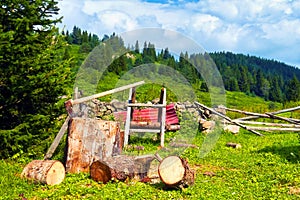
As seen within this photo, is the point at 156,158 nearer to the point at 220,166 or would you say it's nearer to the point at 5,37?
the point at 220,166

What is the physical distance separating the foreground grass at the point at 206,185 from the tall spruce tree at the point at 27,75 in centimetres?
109

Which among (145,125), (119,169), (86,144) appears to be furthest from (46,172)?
(145,125)

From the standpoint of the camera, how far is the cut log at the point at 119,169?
836 cm

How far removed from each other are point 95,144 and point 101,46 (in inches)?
161

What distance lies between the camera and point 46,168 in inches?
332

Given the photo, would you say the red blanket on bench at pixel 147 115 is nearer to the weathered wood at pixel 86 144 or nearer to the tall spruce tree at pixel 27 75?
the tall spruce tree at pixel 27 75

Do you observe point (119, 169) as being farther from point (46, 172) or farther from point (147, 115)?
point (147, 115)

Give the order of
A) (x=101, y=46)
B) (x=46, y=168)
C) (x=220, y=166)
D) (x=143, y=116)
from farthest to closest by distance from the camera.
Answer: (x=143, y=116), (x=101, y=46), (x=220, y=166), (x=46, y=168)

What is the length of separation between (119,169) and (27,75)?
12.3ft

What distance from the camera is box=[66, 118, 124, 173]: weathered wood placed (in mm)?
9289

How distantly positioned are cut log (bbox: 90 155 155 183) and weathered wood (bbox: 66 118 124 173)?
692 millimetres

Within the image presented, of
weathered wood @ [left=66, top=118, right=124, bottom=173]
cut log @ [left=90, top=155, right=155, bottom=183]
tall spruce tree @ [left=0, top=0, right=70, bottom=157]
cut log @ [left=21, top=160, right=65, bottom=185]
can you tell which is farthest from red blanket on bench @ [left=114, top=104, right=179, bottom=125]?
cut log @ [left=21, top=160, right=65, bottom=185]

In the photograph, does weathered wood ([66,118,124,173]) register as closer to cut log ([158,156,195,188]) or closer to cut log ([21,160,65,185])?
cut log ([21,160,65,185])

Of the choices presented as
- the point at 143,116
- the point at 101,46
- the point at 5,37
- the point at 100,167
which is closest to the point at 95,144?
the point at 100,167
